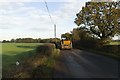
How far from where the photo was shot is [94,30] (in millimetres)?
62000

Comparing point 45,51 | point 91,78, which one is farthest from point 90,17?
point 91,78

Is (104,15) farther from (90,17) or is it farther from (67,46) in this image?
(67,46)

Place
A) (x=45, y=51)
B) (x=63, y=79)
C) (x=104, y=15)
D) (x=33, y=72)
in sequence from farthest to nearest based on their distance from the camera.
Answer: (x=104, y=15)
(x=45, y=51)
(x=63, y=79)
(x=33, y=72)

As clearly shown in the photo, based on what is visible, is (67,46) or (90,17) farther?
(67,46)

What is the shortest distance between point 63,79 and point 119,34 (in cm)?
4646

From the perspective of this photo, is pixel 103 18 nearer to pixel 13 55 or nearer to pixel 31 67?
pixel 13 55

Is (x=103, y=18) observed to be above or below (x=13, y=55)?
above

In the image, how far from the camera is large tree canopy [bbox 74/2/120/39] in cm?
5809

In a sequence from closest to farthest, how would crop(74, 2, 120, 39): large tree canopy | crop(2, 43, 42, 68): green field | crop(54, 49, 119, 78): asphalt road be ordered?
crop(54, 49, 119, 78): asphalt road < crop(2, 43, 42, 68): green field < crop(74, 2, 120, 39): large tree canopy

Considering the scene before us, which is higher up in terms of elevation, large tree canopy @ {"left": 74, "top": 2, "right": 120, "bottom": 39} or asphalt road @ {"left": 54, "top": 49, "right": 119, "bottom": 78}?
large tree canopy @ {"left": 74, "top": 2, "right": 120, "bottom": 39}

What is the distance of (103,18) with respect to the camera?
58.4 meters

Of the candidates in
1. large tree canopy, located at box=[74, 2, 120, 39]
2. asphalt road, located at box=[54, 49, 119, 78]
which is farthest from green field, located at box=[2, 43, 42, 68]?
large tree canopy, located at box=[74, 2, 120, 39]

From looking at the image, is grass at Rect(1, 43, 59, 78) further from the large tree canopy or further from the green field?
the large tree canopy

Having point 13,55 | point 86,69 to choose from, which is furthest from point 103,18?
point 86,69
